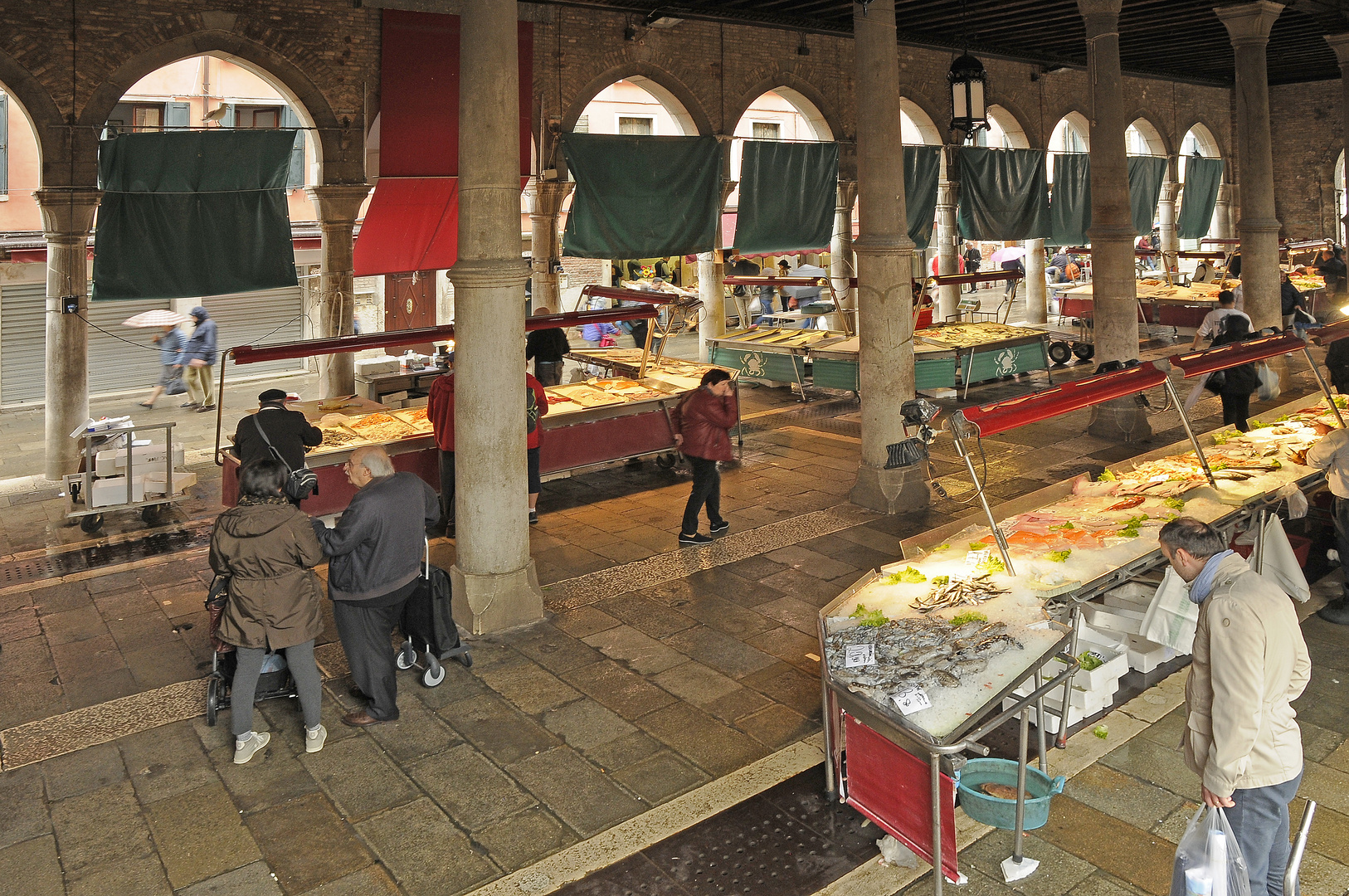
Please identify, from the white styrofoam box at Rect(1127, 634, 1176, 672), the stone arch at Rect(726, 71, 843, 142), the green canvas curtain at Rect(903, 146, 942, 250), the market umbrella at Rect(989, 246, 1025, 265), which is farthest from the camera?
the market umbrella at Rect(989, 246, 1025, 265)

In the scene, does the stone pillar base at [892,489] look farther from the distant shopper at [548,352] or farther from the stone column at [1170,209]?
the stone column at [1170,209]

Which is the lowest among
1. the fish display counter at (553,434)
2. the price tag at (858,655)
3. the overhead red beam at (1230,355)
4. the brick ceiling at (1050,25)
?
the price tag at (858,655)

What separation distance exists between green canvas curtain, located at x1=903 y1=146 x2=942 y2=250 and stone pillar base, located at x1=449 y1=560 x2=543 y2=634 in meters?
12.2

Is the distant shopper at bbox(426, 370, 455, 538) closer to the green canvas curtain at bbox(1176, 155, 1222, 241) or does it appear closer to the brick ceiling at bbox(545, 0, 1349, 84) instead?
the brick ceiling at bbox(545, 0, 1349, 84)

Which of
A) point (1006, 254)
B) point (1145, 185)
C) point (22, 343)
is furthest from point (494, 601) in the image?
point (1006, 254)

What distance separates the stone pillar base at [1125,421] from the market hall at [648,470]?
3cm

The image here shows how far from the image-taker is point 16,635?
7074 mm

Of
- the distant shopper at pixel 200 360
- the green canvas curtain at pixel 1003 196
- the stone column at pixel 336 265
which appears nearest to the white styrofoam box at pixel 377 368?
the stone column at pixel 336 265

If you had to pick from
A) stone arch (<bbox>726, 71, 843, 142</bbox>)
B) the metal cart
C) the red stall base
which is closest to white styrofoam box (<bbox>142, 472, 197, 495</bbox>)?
the metal cart

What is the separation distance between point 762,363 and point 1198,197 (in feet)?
48.6

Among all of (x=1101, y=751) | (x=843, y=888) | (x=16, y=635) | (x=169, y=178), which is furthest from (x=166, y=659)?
(x=169, y=178)

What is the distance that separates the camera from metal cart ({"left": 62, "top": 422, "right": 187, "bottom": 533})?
917cm

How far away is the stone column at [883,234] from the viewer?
9.11m

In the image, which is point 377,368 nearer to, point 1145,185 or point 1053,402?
point 1053,402
